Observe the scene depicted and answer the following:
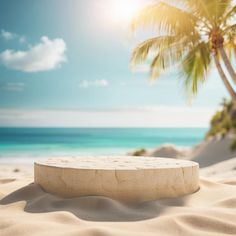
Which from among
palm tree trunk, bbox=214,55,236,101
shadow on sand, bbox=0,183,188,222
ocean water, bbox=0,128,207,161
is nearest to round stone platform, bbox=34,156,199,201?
shadow on sand, bbox=0,183,188,222

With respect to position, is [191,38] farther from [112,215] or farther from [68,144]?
[68,144]

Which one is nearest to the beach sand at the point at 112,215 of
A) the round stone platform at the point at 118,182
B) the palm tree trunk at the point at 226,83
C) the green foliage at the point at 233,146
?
the round stone platform at the point at 118,182

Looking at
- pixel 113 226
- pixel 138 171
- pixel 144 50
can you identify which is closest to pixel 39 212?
pixel 113 226

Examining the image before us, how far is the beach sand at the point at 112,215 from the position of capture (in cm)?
317

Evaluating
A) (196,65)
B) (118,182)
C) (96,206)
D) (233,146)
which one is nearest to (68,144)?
(233,146)

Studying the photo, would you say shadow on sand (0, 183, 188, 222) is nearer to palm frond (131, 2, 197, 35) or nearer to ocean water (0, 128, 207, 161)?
palm frond (131, 2, 197, 35)

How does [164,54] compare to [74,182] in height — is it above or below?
above

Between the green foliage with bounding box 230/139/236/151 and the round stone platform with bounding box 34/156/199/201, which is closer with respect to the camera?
the round stone platform with bounding box 34/156/199/201

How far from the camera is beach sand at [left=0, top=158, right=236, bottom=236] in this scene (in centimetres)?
317

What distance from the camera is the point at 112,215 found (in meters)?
3.72

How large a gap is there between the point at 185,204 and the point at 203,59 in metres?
5.67

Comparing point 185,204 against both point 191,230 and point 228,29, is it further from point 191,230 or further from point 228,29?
point 228,29

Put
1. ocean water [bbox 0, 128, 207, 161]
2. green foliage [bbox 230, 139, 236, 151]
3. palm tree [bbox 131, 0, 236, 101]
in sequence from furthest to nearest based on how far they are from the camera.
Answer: ocean water [bbox 0, 128, 207, 161], green foliage [bbox 230, 139, 236, 151], palm tree [bbox 131, 0, 236, 101]

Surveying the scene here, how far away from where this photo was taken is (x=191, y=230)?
320cm
